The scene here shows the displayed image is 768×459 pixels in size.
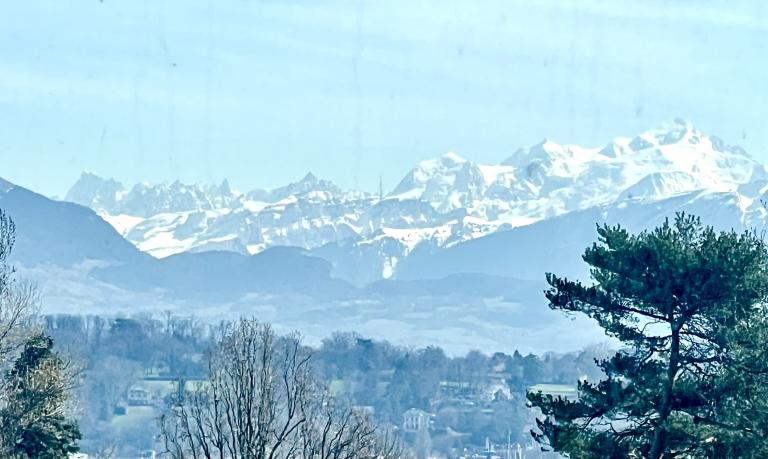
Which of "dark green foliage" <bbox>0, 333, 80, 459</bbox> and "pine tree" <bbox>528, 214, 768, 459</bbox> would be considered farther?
"dark green foliage" <bbox>0, 333, 80, 459</bbox>

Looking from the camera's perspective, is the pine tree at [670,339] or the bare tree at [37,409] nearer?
the pine tree at [670,339]

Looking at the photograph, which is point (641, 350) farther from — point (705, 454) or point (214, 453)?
point (214, 453)

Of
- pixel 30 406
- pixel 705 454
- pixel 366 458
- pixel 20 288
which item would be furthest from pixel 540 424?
pixel 20 288

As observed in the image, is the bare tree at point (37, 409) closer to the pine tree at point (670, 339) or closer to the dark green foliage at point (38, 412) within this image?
the dark green foliage at point (38, 412)

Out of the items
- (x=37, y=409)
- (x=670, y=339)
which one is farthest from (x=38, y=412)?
(x=670, y=339)

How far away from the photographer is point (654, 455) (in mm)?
31234

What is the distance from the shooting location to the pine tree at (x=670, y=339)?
101 feet

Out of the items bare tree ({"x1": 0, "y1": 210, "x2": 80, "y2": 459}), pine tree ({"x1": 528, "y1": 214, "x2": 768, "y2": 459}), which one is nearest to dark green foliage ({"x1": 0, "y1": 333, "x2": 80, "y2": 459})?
bare tree ({"x1": 0, "y1": 210, "x2": 80, "y2": 459})

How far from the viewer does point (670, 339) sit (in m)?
31.5

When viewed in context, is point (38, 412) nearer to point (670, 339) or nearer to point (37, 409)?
point (37, 409)

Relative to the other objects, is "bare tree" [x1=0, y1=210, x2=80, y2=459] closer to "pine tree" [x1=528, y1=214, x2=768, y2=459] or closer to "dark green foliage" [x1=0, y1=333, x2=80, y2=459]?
"dark green foliage" [x1=0, y1=333, x2=80, y2=459]

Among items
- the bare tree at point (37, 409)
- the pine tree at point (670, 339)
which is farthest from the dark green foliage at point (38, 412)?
the pine tree at point (670, 339)

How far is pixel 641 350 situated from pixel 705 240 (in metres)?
2.23

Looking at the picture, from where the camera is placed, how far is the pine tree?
30797mm
